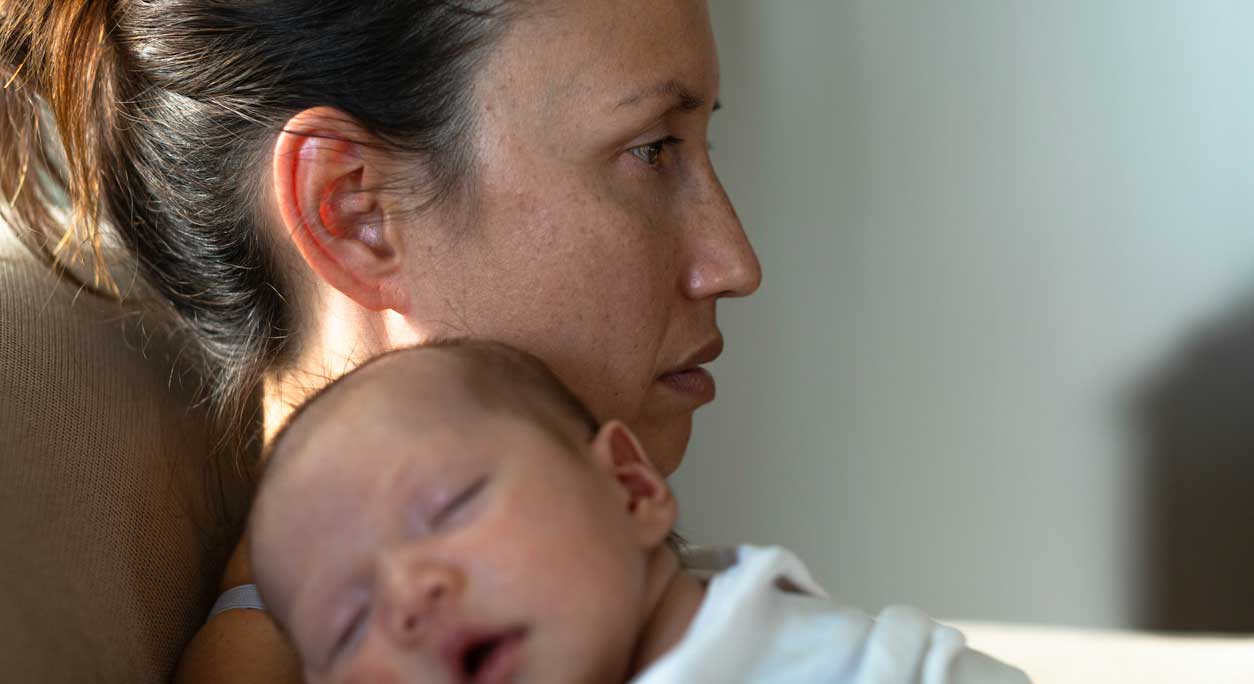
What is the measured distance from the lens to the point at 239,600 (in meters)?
1.17

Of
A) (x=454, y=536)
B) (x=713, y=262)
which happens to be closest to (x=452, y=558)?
(x=454, y=536)

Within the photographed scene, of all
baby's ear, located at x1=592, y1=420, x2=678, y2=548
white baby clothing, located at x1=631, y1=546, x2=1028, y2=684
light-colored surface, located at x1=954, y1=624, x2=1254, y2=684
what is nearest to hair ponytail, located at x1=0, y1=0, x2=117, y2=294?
baby's ear, located at x1=592, y1=420, x2=678, y2=548

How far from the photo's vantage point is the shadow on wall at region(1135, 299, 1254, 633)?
2205 millimetres

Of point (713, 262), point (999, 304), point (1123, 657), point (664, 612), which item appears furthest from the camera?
point (999, 304)

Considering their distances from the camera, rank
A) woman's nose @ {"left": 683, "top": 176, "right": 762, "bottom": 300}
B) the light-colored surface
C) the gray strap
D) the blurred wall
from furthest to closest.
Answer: the blurred wall, the light-colored surface, woman's nose @ {"left": 683, "top": 176, "right": 762, "bottom": 300}, the gray strap

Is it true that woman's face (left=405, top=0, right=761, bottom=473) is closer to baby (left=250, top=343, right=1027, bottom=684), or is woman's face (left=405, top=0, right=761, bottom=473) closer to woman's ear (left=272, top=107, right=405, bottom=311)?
woman's ear (left=272, top=107, right=405, bottom=311)

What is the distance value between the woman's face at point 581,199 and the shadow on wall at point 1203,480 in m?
1.32

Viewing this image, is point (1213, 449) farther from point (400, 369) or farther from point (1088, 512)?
point (400, 369)

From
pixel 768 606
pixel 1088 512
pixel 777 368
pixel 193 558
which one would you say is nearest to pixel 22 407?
pixel 193 558

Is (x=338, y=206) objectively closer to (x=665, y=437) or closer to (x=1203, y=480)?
(x=665, y=437)

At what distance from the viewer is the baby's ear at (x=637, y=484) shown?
89 centimetres

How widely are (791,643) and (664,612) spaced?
93 mm

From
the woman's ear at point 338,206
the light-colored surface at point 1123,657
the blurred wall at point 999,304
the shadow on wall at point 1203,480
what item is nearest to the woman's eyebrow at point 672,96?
the woman's ear at point 338,206

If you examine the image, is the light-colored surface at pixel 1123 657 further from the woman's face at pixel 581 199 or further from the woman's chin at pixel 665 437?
the woman's face at pixel 581 199
